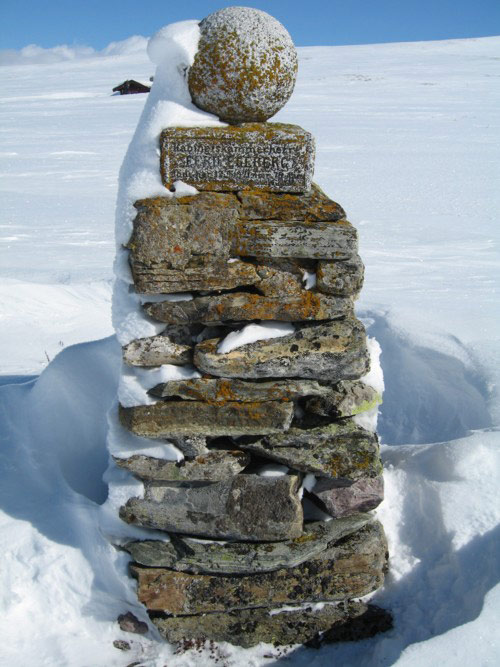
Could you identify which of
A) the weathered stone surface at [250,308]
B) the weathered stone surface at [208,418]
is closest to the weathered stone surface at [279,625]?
the weathered stone surface at [208,418]

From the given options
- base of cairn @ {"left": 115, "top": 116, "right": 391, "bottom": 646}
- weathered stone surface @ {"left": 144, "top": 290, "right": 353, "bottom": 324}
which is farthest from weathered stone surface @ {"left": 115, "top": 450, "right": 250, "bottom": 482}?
weathered stone surface @ {"left": 144, "top": 290, "right": 353, "bottom": 324}

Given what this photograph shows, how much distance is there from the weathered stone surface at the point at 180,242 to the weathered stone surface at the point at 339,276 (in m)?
0.49

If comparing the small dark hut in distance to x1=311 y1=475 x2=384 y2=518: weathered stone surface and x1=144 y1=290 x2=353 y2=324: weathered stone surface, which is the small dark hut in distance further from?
x1=311 y1=475 x2=384 y2=518: weathered stone surface

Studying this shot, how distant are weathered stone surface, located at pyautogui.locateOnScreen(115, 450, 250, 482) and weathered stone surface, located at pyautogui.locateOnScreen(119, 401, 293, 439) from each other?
168 millimetres

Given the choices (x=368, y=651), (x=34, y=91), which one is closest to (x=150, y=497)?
(x=368, y=651)

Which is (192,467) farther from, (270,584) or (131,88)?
(131,88)

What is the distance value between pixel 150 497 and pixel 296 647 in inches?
47.5

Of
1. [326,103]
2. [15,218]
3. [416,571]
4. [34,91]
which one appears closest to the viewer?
[416,571]

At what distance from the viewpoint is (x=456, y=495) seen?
3.87 metres

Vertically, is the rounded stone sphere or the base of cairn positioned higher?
the rounded stone sphere

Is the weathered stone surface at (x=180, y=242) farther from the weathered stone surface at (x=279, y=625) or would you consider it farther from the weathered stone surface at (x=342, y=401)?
the weathered stone surface at (x=279, y=625)

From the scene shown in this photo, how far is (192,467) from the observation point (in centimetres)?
338

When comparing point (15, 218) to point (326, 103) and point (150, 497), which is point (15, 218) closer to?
point (150, 497)

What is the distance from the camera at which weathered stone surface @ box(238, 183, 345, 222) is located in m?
3.21
